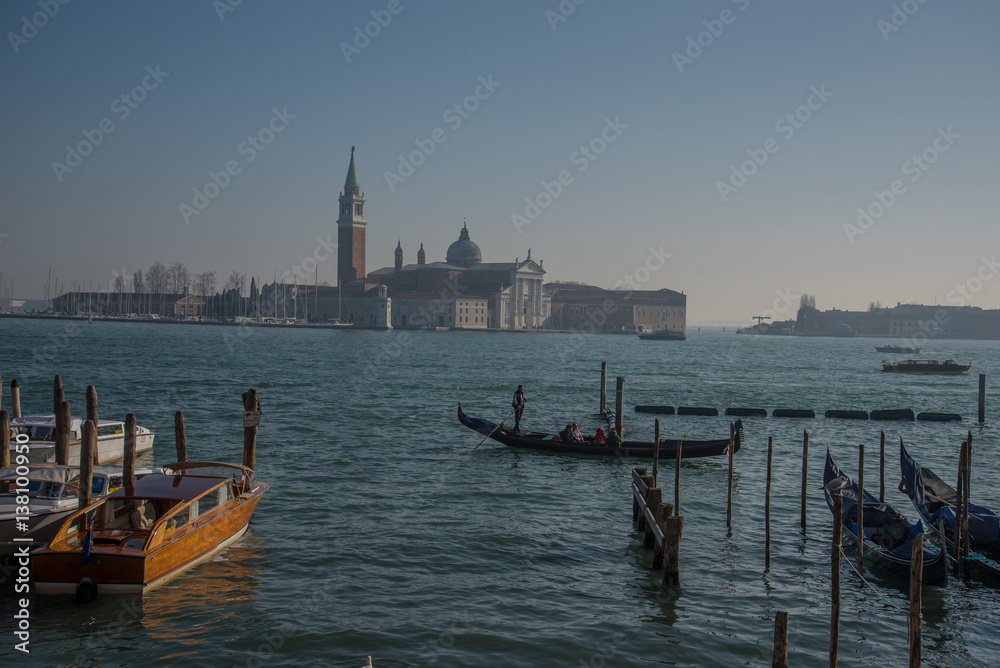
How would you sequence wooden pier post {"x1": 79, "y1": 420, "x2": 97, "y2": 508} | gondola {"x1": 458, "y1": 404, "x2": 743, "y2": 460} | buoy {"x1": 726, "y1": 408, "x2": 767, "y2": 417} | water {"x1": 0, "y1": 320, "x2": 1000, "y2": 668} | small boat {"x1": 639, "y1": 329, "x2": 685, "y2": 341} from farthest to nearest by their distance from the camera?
small boat {"x1": 639, "y1": 329, "x2": 685, "y2": 341} < buoy {"x1": 726, "y1": 408, "x2": 767, "y2": 417} < gondola {"x1": 458, "y1": 404, "x2": 743, "y2": 460} < wooden pier post {"x1": 79, "y1": 420, "x2": 97, "y2": 508} < water {"x1": 0, "y1": 320, "x2": 1000, "y2": 668}

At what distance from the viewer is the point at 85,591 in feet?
25.4

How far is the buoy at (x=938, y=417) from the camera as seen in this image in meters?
25.5

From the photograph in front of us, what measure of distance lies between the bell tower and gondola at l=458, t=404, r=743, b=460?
9143 centimetres

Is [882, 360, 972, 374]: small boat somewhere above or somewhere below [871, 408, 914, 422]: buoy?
above

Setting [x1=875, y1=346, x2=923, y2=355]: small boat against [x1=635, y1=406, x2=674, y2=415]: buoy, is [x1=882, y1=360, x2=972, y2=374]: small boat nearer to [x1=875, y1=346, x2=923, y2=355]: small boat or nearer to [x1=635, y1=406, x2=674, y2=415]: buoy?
[x1=635, y1=406, x2=674, y2=415]: buoy

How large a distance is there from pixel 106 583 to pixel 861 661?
716 centimetres

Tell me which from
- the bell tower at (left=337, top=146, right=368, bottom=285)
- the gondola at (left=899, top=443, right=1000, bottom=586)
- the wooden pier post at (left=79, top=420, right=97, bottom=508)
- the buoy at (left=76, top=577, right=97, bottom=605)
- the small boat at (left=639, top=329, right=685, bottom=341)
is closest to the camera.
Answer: the buoy at (left=76, top=577, right=97, bottom=605)

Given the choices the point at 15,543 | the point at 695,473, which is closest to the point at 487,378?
the point at 695,473

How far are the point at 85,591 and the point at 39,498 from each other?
1995 millimetres

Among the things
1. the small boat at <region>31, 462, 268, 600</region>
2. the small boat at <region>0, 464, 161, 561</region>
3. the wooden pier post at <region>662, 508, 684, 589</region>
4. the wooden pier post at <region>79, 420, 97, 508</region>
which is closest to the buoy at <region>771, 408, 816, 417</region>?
the wooden pier post at <region>662, 508, 684, 589</region>

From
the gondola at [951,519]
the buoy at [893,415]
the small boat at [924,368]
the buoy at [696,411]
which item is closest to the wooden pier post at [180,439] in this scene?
the gondola at [951,519]

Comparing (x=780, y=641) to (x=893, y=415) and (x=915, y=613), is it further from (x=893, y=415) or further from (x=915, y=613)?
(x=893, y=415)

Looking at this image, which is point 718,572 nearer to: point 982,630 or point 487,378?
point 982,630

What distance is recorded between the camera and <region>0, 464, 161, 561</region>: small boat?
8.41m
